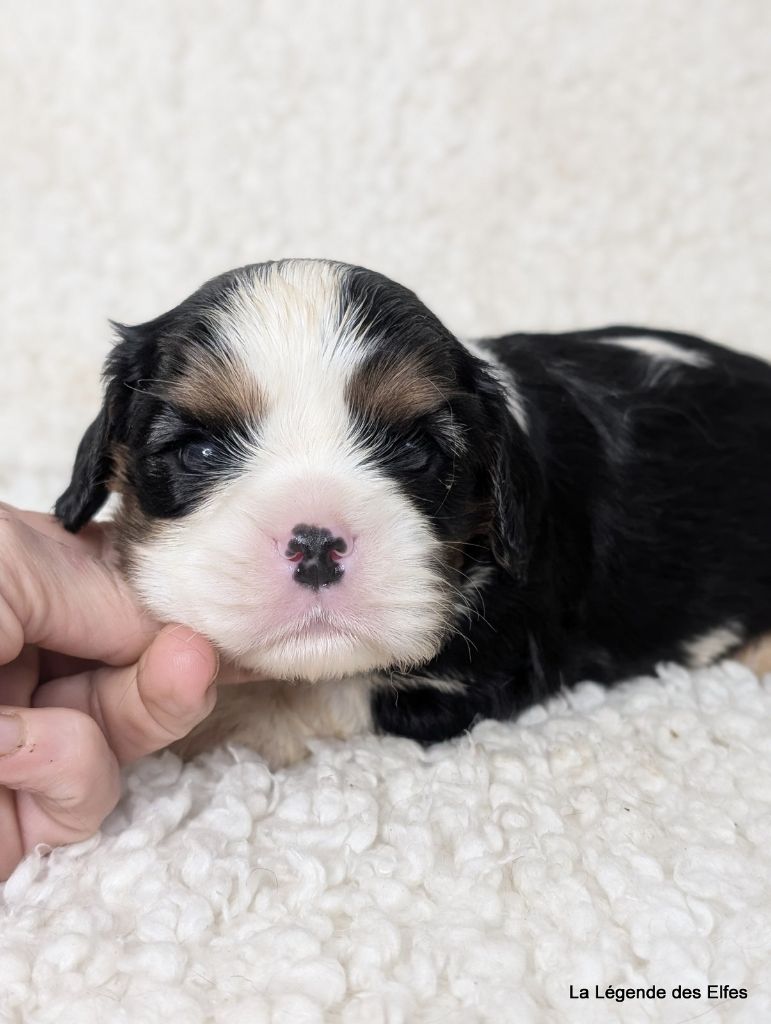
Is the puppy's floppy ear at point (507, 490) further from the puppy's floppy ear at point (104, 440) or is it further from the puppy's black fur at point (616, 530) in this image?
the puppy's floppy ear at point (104, 440)

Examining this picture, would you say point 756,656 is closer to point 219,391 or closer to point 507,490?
point 507,490

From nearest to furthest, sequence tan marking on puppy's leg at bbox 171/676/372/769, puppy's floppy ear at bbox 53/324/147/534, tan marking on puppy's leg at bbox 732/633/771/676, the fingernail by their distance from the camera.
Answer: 1. the fingernail
2. puppy's floppy ear at bbox 53/324/147/534
3. tan marking on puppy's leg at bbox 171/676/372/769
4. tan marking on puppy's leg at bbox 732/633/771/676

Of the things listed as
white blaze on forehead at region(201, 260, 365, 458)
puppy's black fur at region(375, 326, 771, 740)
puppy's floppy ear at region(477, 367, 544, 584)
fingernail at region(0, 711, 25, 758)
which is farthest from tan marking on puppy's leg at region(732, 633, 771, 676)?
fingernail at region(0, 711, 25, 758)

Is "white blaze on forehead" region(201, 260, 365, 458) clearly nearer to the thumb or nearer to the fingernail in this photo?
the thumb

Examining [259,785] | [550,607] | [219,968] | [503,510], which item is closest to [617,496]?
[550,607]

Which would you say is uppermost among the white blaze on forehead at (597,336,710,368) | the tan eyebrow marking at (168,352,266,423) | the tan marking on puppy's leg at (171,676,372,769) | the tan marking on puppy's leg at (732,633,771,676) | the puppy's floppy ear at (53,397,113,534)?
the tan eyebrow marking at (168,352,266,423)

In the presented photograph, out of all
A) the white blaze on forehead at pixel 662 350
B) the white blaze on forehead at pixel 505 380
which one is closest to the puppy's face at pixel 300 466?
the white blaze on forehead at pixel 505 380

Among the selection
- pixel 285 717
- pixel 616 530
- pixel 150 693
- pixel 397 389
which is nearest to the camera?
pixel 150 693

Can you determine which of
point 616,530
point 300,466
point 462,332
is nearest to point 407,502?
point 300,466
